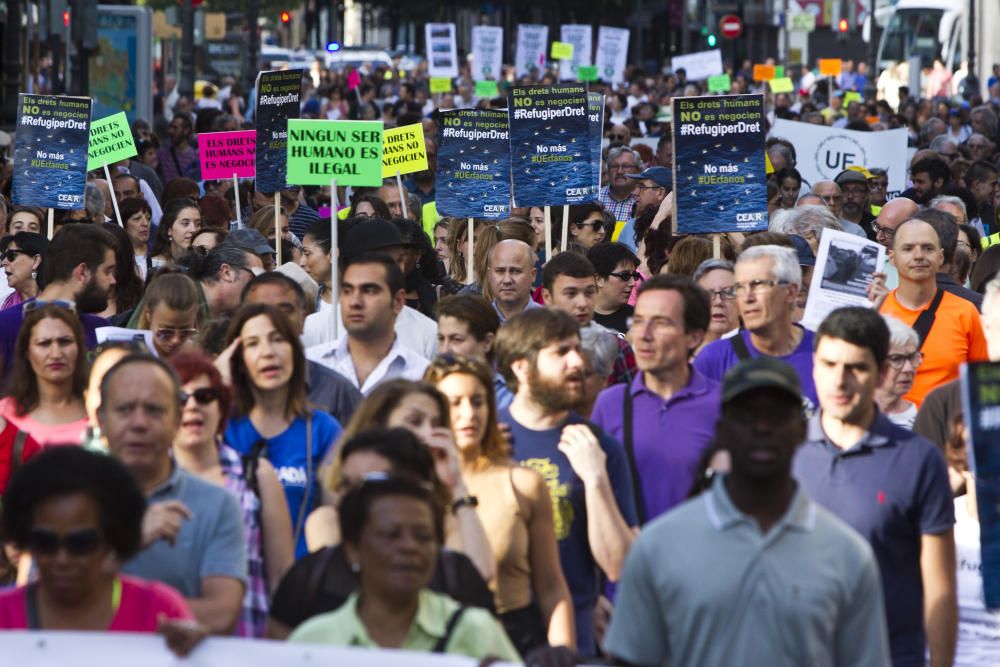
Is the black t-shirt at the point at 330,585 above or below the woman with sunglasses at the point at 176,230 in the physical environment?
below

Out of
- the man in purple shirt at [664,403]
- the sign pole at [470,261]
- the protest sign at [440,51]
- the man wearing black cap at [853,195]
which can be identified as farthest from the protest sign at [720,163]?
the protest sign at [440,51]

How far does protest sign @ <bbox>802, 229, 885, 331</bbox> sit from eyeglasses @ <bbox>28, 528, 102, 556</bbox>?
486 centimetres

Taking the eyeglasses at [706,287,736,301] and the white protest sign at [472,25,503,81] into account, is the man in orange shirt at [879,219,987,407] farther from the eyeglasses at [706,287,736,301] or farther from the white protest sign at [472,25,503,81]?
the white protest sign at [472,25,503,81]

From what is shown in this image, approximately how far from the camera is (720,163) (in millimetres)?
11422

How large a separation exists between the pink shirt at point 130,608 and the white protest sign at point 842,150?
14.0 metres

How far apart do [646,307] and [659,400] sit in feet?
1.18

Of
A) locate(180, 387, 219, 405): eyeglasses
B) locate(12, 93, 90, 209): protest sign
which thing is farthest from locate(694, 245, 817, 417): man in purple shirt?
locate(12, 93, 90, 209): protest sign

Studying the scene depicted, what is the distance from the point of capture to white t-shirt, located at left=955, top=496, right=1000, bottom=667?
236 inches

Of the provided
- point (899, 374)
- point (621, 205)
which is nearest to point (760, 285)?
point (899, 374)

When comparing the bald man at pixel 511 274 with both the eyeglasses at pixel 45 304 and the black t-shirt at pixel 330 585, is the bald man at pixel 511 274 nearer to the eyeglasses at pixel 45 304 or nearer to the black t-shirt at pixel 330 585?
the eyeglasses at pixel 45 304

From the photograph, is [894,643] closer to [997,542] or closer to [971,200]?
[997,542]

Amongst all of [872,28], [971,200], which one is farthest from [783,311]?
[872,28]

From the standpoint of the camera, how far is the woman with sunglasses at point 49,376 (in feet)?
23.3

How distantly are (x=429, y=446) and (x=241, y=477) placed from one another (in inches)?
24.6
